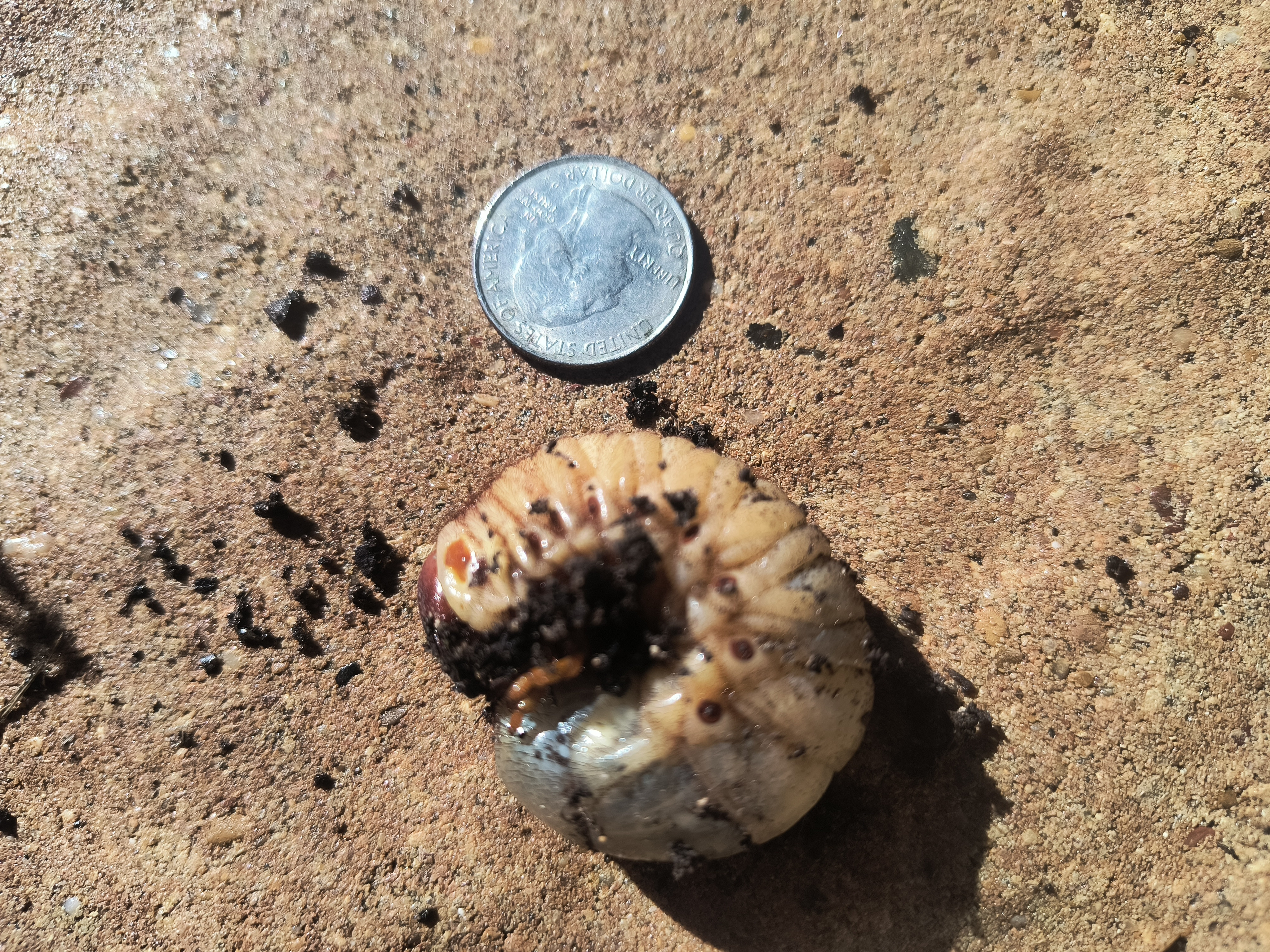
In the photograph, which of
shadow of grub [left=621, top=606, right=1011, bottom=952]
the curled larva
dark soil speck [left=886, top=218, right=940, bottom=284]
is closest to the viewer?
the curled larva

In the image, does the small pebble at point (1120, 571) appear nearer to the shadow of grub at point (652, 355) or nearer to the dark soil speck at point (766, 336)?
the dark soil speck at point (766, 336)

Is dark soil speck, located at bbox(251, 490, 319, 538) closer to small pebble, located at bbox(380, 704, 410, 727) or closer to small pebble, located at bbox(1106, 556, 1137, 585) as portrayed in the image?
small pebble, located at bbox(380, 704, 410, 727)

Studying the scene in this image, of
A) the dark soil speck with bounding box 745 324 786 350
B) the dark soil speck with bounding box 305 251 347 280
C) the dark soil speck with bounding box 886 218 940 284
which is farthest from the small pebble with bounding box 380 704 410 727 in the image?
the dark soil speck with bounding box 886 218 940 284

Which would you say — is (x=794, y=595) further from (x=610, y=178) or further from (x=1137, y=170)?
(x=1137, y=170)

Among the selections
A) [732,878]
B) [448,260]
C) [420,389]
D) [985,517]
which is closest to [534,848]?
[732,878]

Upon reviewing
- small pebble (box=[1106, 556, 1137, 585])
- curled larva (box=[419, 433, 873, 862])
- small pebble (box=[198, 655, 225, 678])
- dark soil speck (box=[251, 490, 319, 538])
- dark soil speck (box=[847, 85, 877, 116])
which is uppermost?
dark soil speck (box=[847, 85, 877, 116])

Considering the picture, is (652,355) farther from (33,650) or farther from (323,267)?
(33,650)

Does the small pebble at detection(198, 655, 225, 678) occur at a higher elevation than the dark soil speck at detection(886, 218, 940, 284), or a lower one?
higher
